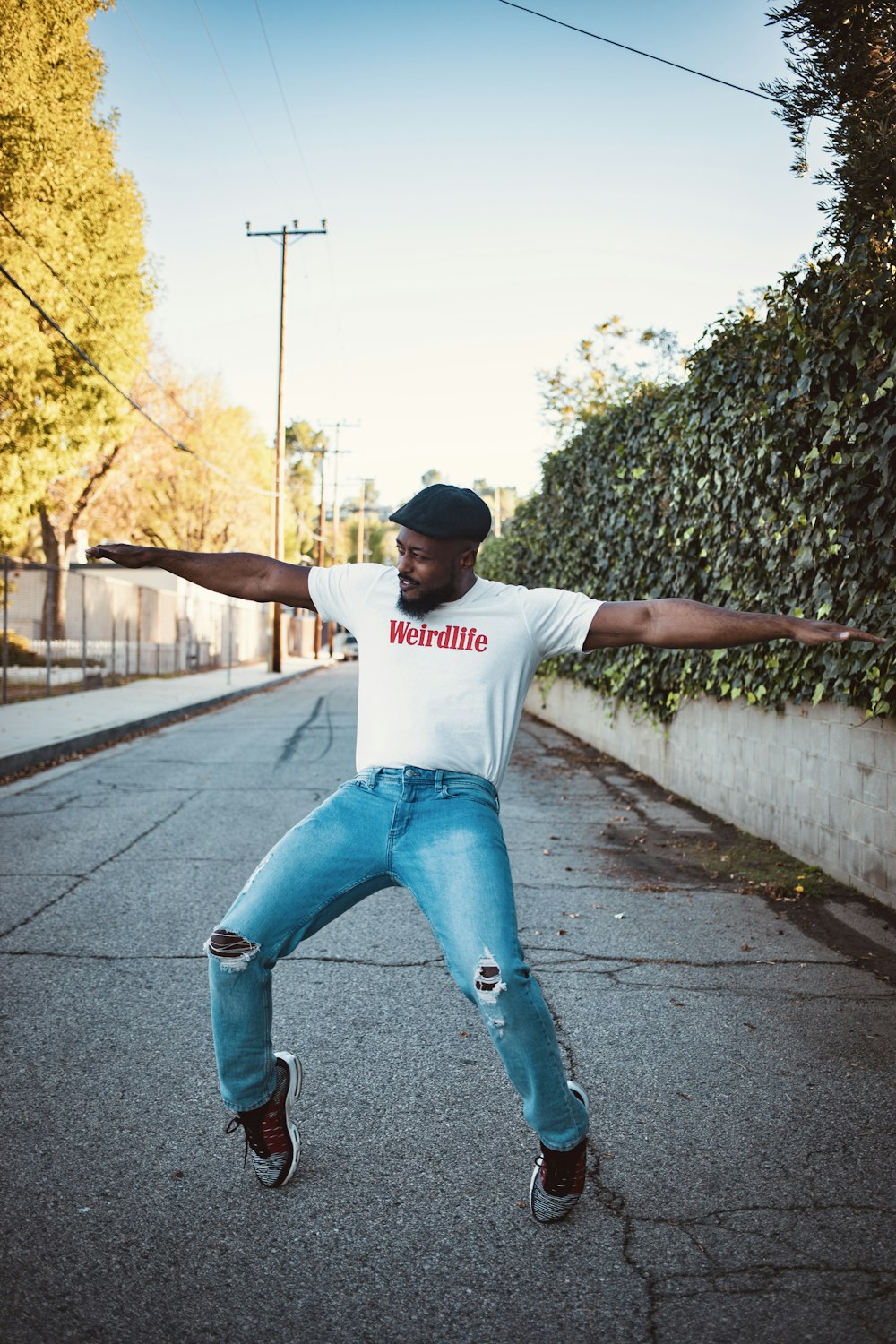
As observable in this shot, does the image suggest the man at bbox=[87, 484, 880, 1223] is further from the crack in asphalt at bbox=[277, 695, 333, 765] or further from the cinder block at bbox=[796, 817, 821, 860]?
the crack in asphalt at bbox=[277, 695, 333, 765]

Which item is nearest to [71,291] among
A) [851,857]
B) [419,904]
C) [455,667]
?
[851,857]

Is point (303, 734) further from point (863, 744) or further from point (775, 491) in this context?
point (863, 744)

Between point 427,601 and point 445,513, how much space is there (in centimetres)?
25

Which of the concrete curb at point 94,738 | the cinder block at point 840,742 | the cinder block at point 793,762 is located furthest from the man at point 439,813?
the concrete curb at point 94,738

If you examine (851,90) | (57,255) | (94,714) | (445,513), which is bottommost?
(94,714)

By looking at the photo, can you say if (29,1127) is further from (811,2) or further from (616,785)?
(616,785)

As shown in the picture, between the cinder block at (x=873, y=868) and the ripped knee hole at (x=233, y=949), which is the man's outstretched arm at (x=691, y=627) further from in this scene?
the cinder block at (x=873, y=868)

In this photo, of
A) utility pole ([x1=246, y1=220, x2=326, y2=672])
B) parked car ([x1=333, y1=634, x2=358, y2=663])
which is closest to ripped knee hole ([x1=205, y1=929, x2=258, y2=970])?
utility pole ([x1=246, y1=220, x2=326, y2=672])

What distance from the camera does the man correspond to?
2.80 meters

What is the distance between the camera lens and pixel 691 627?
316 centimetres

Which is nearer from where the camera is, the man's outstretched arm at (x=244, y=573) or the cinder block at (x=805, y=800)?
the man's outstretched arm at (x=244, y=573)

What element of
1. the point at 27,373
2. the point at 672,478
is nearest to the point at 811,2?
the point at 672,478

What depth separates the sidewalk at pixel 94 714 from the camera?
1243cm

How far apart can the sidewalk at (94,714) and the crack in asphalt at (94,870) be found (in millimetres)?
→ 3044
